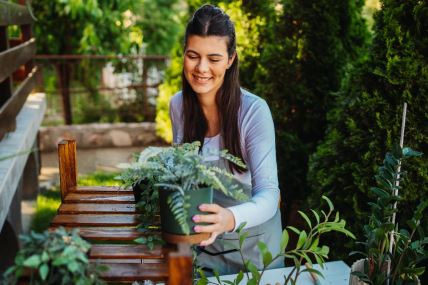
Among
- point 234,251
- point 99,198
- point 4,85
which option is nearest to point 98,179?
point 4,85

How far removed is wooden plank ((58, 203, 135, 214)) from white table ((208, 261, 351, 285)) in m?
0.45

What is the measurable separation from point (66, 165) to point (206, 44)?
2.25 feet

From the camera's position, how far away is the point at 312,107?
4.15 m

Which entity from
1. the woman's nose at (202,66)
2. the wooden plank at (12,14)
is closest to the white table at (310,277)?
the woman's nose at (202,66)

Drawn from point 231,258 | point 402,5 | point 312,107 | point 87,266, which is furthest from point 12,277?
point 312,107

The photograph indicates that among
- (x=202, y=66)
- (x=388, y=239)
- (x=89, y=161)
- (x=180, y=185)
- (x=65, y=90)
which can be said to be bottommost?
(x=89, y=161)

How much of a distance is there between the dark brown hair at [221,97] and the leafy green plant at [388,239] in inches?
21.4

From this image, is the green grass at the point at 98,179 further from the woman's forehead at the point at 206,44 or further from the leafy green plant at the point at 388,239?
the leafy green plant at the point at 388,239

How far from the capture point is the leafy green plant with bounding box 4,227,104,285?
1097 millimetres

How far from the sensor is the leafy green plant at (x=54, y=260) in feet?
3.60

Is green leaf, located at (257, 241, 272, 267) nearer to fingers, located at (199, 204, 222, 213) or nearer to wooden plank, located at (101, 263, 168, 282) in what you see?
fingers, located at (199, 204, 222, 213)

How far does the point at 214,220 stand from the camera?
4.61 feet

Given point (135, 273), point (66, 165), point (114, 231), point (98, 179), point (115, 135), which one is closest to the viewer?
point (135, 273)

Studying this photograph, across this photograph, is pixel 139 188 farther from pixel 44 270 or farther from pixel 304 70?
pixel 304 70
